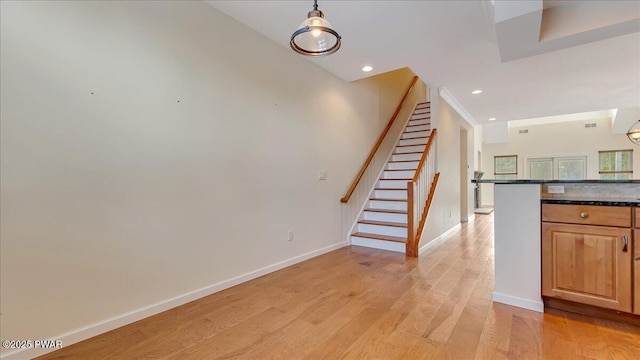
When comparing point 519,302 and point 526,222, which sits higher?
point 526,222

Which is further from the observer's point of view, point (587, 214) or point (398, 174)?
point (398, 174)

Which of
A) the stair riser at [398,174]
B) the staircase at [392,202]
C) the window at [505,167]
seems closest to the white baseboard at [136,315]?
the staircase at [392,202]

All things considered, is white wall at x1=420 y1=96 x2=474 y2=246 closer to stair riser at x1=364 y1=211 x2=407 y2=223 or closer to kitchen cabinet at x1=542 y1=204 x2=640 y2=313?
stair riser at x1=364 y1=211 x2=407 y2=223

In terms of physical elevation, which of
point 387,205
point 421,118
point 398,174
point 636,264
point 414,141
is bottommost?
point 636,264

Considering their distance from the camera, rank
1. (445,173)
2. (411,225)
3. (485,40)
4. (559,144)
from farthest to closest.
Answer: (559,144) < (445,173) < (411,225) < (485,40)

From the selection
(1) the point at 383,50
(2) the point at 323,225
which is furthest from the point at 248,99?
(2) the point at 323,225

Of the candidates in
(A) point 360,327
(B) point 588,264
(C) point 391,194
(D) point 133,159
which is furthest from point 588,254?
(D) point 133,159

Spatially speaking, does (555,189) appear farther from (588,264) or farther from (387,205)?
(387,205)

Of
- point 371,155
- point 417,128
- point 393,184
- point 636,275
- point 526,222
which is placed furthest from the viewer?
point 417,128

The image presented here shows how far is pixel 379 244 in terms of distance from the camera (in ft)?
13.6

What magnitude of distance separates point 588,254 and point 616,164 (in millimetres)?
10609

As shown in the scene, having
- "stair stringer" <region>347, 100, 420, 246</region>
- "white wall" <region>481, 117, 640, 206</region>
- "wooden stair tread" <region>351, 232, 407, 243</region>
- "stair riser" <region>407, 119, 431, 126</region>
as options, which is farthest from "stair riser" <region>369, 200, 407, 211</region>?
"white wall" <region>481, 117, 640, 206</region>

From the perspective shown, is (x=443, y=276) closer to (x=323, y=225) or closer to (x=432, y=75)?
(x=323, y=225)

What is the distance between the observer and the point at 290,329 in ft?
6.39
